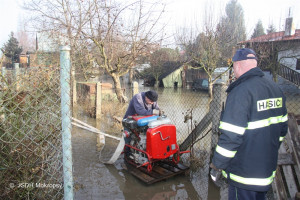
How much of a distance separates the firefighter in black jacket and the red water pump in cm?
189

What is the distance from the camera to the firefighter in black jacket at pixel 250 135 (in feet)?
6.62

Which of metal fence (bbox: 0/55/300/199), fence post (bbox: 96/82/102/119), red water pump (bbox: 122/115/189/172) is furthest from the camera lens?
fence post (bbox: 96/82/102/119)

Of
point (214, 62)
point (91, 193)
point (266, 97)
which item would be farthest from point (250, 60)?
point (214, 62)

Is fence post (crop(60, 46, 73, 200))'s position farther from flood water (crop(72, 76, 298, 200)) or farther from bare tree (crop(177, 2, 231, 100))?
bare tree (crop(177, 2, 231, 100))

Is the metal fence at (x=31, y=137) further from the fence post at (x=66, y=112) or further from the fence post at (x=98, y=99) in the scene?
the fence post at (x=98, y=99)

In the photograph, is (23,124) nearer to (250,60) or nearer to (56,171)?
(56,171)

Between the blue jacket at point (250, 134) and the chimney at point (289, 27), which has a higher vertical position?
the chimney at point (289, 27)

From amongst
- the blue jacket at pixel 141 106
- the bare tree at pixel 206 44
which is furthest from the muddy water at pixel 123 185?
the bare tree at pixel 206 44

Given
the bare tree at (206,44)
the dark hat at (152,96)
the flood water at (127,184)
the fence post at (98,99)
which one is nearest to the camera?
the flood water at (127,184)

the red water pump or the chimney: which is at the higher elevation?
the chimney

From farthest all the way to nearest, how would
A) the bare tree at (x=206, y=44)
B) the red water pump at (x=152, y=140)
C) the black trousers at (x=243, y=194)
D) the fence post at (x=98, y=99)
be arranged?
the bare tree at (x=206, y=44) < the fence post at (x=98, y=99) < the red water pump at (x=152, y=140) < the black trousers at (x=243, y=194)

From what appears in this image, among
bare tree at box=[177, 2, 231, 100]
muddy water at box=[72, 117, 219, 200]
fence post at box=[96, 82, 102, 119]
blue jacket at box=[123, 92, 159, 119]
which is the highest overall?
bare tree at box=[177, 2, 231, 100]

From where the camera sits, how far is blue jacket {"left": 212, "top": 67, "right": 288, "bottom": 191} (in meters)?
2.01

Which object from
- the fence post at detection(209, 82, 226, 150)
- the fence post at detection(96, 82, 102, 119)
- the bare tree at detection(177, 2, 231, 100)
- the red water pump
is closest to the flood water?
the red water pump
